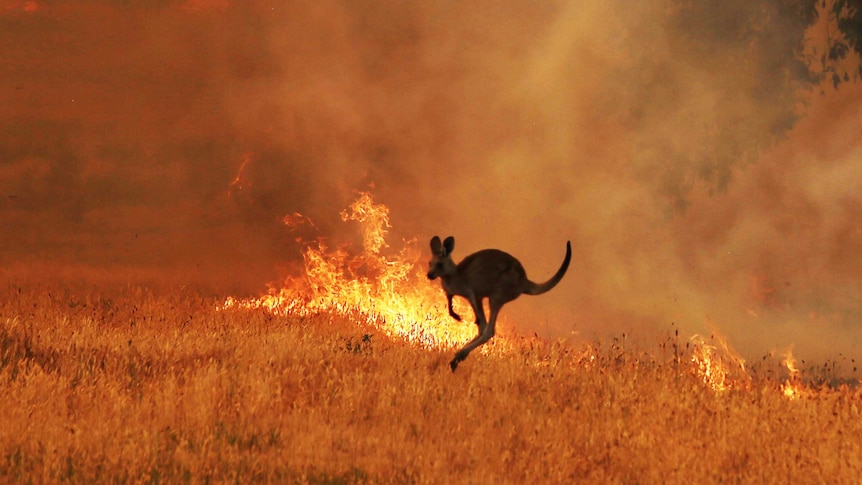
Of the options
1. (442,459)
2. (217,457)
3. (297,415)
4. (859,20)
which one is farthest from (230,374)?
(859,20)

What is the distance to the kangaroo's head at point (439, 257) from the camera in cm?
1252

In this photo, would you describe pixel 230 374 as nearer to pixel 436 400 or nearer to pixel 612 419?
pixel 436 400

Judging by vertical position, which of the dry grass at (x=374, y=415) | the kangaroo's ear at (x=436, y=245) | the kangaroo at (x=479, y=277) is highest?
the kangaroo's ear at (x=436, y=245)

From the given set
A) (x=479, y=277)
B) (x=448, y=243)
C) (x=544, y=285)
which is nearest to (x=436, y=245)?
(x=448, y=243)

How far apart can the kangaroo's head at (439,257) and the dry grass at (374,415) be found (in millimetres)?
1353

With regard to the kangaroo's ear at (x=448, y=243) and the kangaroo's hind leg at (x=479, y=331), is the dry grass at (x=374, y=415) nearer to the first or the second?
the kangaroo's hind leg at (x=479, y=331)

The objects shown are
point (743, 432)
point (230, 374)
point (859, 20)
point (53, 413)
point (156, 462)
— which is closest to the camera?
point (156, 462)

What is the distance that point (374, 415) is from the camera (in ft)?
33.5

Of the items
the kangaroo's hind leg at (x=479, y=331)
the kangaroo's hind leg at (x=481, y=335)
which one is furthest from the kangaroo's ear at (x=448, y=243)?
the kangaroo's hind leg at (x=481, y=335)

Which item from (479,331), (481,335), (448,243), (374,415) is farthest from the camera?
(479,331)

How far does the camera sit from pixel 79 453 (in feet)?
27.2

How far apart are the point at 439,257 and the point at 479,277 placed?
65 centimetres

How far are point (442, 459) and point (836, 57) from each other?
17.0 meters

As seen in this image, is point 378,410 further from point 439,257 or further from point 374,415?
point 439,257
